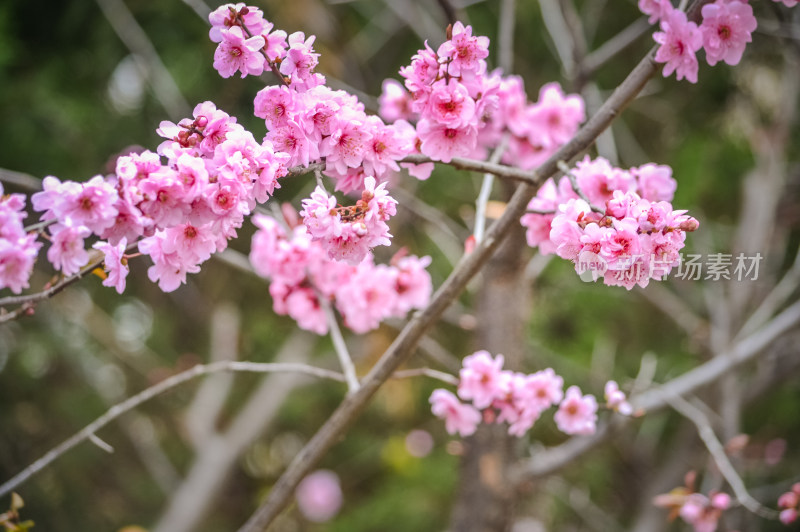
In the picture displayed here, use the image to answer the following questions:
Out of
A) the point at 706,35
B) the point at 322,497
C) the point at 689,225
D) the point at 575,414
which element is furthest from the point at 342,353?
the point at 322,497

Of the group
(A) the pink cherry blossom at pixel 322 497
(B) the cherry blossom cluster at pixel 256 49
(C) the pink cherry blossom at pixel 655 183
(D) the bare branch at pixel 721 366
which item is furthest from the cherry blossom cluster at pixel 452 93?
(A) the pink cherry blossom at pixel 322 497

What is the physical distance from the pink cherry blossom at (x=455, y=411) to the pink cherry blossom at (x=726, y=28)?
2.79ft

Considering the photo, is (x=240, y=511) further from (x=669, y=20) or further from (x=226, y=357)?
(x=669, y=20)

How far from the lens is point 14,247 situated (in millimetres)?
734

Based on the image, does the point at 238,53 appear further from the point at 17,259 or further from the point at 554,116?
the point at 554,116

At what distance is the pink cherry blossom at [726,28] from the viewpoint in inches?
34.7

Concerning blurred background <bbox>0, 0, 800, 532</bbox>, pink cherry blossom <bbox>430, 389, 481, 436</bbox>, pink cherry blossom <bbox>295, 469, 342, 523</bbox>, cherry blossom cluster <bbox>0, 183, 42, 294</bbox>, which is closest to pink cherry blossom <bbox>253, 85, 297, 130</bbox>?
cherry blossom cluster <bbox>0, 183, 42, 294</bbox>

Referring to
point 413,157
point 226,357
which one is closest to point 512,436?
point 413,157

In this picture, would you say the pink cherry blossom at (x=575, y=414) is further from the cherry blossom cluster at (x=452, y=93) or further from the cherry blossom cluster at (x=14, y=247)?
the cherry blossom cluster at (x=14, y=247)

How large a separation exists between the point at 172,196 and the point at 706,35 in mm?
827

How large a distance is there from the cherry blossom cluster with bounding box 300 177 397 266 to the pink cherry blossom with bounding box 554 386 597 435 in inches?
30.9

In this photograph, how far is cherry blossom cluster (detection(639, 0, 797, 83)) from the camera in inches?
34.8

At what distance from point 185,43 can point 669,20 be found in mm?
2916

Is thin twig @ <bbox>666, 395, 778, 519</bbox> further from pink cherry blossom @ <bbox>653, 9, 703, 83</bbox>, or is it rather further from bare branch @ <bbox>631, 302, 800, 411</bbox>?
pink cherry blossom @ <bbox>653, 9, 703, 83</bbox>
